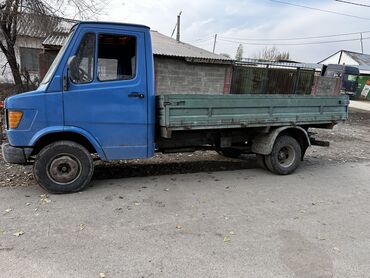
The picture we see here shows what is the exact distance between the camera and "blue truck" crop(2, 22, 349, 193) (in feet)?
16.1

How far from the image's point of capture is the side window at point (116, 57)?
17.0ft

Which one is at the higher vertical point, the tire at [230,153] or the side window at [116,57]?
the side window at [116,57]

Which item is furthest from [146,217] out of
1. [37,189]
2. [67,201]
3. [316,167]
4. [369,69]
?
[369,69]

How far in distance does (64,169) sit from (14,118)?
3.33 feet

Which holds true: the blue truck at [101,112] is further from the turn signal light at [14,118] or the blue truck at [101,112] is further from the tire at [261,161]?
the tire at [261,161]

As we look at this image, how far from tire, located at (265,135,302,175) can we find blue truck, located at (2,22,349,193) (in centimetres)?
91

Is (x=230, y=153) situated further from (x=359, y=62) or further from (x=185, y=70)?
(x=359, y=62)

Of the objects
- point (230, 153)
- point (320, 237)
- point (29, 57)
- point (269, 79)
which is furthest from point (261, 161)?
point (29, 57)

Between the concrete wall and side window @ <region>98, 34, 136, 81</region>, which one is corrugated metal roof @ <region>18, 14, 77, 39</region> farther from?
side window @ <region>98, 34, 136, 81</region>

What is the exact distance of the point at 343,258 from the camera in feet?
11.9

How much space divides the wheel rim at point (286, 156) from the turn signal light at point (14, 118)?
15.5 ft

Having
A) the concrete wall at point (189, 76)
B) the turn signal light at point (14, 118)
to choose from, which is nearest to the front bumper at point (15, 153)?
the turn signal light at point (14, 118)

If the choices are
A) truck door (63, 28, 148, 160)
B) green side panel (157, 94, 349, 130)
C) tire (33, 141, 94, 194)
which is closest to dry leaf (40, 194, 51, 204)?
tire (33, 141, 94, 194)

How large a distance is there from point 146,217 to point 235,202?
144cm
